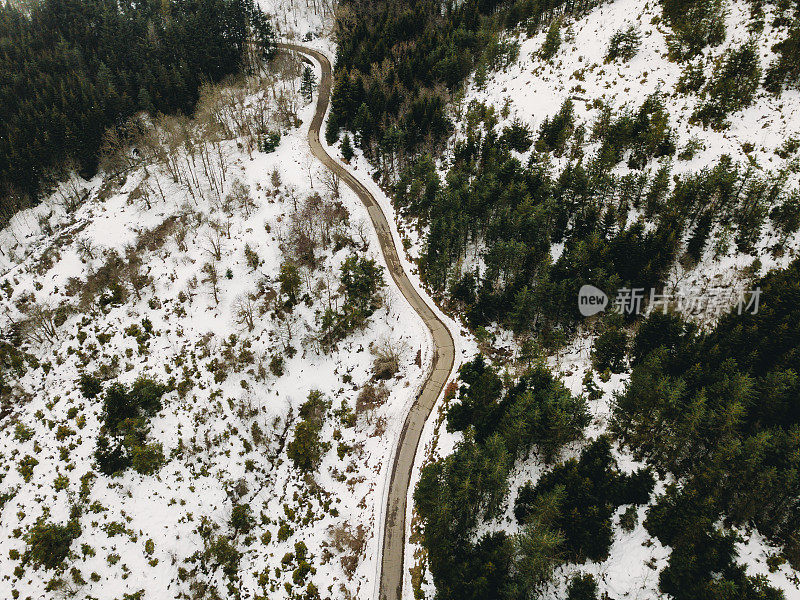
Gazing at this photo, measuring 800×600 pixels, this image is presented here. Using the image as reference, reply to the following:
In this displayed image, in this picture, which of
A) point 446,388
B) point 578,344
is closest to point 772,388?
point 578,344

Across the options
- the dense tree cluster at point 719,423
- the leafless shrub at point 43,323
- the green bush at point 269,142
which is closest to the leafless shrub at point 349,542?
the dense tree cluster at point 719,423

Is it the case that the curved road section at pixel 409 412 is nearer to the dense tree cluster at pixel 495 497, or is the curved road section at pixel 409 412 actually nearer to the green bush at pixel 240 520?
the dense tree cluster at pixel 495 497

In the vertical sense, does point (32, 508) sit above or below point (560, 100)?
below

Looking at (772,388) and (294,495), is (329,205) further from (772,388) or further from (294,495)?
(772,388)

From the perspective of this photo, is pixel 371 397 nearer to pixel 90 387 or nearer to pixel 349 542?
pixel 349 542

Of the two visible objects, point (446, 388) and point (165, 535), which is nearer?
point (165, 535)

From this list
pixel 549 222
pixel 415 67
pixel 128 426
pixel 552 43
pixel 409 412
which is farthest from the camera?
pixel 415 67

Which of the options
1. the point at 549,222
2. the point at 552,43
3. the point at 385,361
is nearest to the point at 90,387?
the point at 385,361
